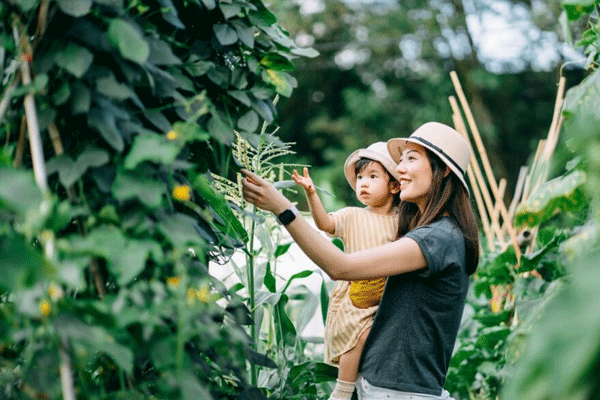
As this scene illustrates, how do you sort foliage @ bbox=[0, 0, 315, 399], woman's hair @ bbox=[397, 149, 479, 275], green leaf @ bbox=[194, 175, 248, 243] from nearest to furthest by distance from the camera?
1. foliage @ bbox=[0, 0, 315, 399]
2. green leaf @ bbox=[194, 175, 248, 243]
3. woman's hair @ bbox=[397, 149, 479, 275]

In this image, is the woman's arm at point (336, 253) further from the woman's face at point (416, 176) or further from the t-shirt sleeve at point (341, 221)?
the t-shirt sleeve at point (341, 221)

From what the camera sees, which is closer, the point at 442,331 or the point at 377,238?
the point at 442,331

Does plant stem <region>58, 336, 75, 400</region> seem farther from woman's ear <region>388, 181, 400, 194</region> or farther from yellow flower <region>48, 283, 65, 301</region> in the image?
woman's ear <region>388, 181, 400, 194</region>

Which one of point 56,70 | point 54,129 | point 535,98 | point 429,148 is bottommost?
point 535,98

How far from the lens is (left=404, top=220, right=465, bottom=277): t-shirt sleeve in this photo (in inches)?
70.1

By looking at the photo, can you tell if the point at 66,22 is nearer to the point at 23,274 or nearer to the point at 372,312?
the point at 23,274

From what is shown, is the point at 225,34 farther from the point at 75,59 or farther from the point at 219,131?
the point at 75,59

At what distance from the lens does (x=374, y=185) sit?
2.33 metres

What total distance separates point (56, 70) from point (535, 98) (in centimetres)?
1358

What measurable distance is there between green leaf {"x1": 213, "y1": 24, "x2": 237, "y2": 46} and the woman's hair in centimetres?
71

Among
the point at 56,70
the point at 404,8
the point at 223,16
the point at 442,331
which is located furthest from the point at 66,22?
the point at 404,8

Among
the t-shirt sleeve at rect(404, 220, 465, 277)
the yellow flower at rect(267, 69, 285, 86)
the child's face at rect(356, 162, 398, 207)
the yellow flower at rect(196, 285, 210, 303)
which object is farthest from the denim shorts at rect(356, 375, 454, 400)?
the yellow flower at rect(267, 69, 285, 86)

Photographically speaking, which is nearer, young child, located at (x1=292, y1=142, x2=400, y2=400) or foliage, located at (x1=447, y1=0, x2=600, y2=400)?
foliage, located at (x1=447, y1=0, x2=600, y2=400)

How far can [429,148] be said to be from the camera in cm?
193
